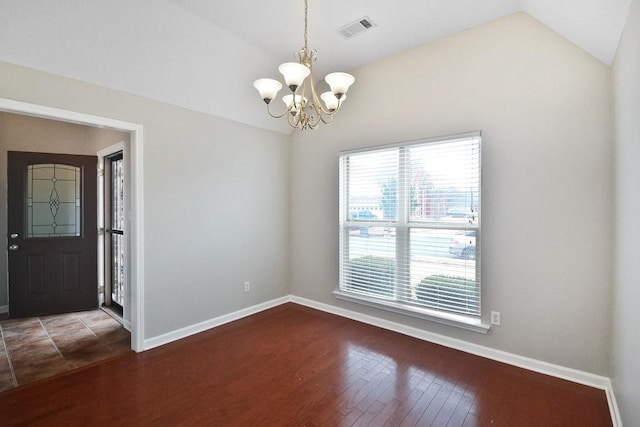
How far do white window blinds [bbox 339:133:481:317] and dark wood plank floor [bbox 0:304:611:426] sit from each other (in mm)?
613

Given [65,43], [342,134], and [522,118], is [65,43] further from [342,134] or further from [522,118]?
[522,118]

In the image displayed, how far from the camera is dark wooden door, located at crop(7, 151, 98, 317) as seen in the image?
3.79 meters

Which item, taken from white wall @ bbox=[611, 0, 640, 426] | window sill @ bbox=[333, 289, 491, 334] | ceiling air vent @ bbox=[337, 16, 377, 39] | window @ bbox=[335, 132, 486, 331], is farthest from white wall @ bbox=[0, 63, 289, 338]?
white wall @ bbox=[611, 0, 640, 426]

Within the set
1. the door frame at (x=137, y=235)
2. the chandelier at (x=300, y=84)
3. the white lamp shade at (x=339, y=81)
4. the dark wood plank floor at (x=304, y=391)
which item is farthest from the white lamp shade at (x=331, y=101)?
the dark wood plank floor at (x=304, y=391)

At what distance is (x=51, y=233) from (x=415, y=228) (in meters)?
4.82

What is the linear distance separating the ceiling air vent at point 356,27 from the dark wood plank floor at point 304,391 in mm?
3135

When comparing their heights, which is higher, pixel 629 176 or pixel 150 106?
pixel 150 106

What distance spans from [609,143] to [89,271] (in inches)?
233

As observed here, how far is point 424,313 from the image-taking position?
310 cm

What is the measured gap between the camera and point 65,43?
7.29 feet

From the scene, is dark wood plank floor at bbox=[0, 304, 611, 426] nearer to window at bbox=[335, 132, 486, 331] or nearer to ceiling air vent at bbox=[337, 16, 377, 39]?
window at bbox=[335, 132, 486, 331]

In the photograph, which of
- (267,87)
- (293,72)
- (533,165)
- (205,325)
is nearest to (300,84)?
(293,72)

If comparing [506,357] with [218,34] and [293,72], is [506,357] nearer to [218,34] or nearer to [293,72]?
[293,72]

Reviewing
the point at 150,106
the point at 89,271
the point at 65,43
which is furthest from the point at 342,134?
the point at 89,271
